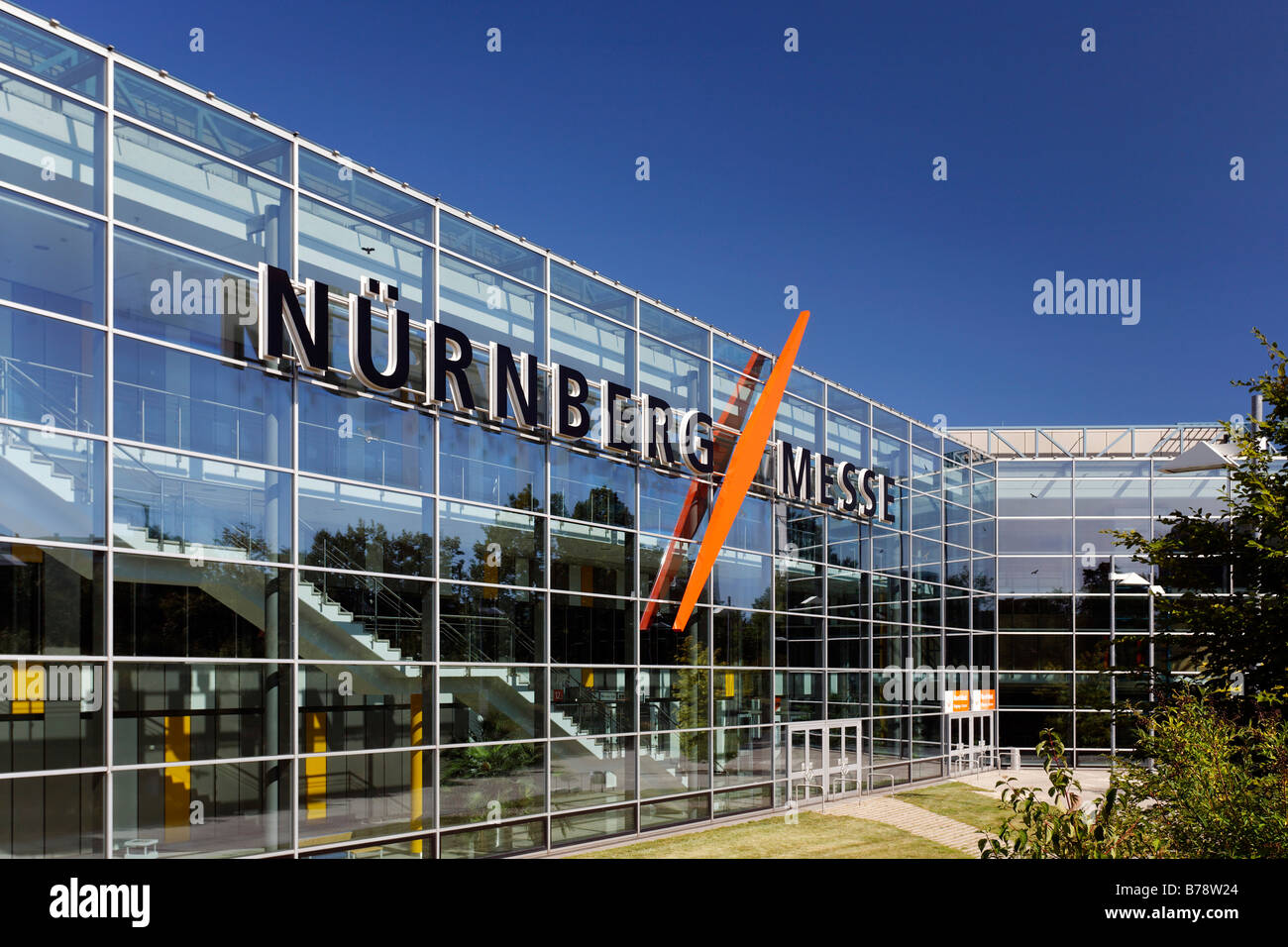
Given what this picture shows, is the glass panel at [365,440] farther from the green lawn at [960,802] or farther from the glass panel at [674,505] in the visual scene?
the green lawn at [960,802]

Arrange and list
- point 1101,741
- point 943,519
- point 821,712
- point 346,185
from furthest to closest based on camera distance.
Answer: point 1101,741
point 943,519
point 821,712
point 346,185

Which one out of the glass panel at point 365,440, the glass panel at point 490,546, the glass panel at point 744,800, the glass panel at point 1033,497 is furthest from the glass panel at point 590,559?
the glass panel at point 1033,497

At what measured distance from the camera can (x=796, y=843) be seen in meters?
22.5

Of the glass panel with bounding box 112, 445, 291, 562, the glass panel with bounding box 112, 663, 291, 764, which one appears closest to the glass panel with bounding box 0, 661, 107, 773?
the glass panel with bounding box 112, 663, 291, 764

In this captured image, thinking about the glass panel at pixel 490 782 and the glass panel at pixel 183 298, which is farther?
the glass panel at pixel 490 782

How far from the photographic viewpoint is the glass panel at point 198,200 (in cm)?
1462

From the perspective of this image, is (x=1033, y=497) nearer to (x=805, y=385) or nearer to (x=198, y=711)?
(x=805, y=385)

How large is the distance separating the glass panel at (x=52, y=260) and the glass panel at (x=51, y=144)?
29 cm

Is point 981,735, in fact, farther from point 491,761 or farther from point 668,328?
point 491,761

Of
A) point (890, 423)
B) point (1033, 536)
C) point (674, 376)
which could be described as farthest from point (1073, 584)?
point (674, 376)

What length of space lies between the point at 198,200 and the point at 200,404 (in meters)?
3.02
